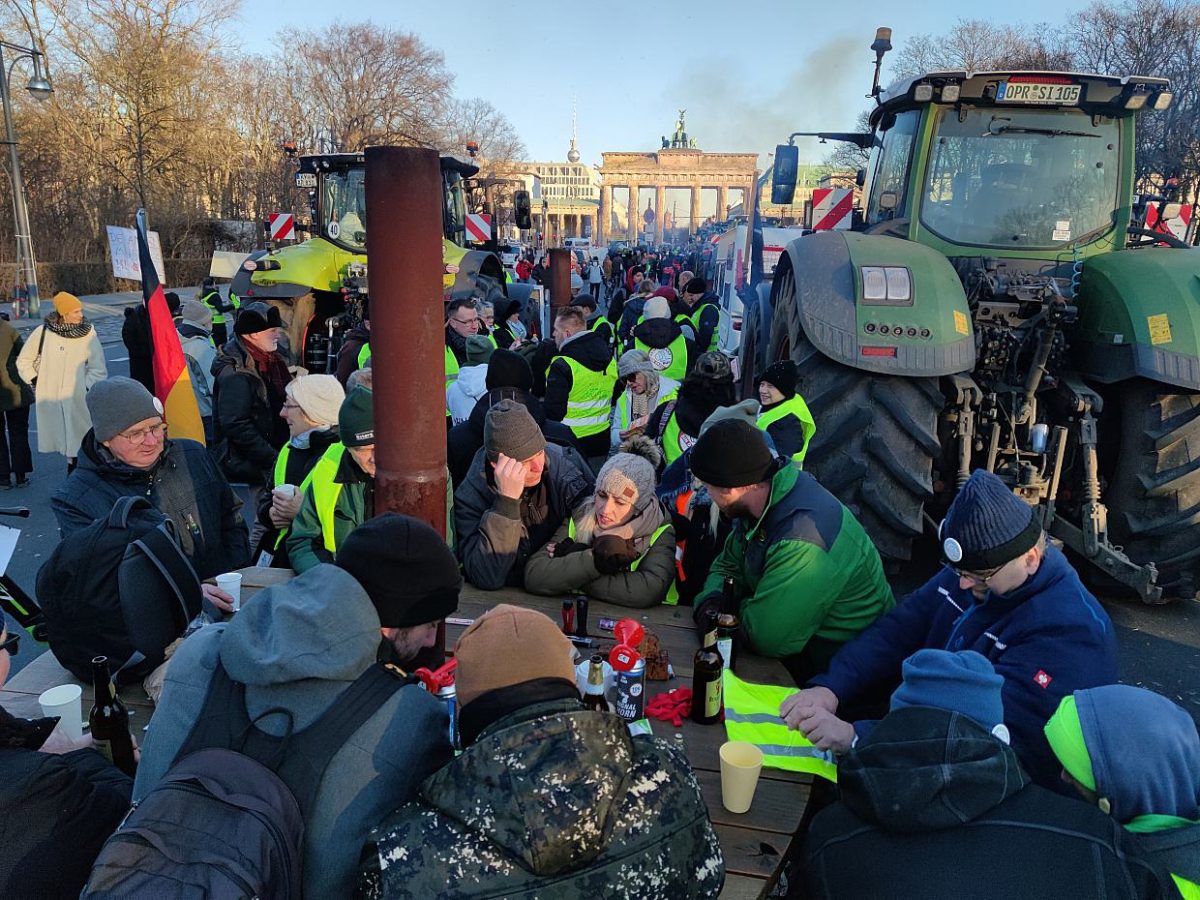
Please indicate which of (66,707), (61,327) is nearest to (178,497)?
(66,707)

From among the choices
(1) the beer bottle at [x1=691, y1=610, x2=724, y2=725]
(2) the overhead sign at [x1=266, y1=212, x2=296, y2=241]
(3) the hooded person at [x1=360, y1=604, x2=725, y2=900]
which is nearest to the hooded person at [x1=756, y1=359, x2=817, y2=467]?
(1) the beer bottle at [x1=691, y1=610, x2=724, y2=725]

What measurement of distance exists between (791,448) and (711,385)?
3.27 feet

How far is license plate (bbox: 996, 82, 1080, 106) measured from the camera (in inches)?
186

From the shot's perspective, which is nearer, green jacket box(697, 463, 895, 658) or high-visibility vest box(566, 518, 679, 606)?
green jacket box(697, 463, 895, 658)

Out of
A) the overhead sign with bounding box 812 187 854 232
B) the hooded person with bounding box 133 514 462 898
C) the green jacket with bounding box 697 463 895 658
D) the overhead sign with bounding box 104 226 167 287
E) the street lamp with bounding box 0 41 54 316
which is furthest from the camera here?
the street lamp with bounding box 0 41 54 316

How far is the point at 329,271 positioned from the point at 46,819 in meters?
9.19

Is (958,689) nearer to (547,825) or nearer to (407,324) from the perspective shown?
(547,825)

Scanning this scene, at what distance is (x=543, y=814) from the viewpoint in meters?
1.34

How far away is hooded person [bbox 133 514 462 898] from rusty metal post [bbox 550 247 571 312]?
8753mm

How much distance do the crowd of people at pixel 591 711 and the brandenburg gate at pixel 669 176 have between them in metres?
80.6

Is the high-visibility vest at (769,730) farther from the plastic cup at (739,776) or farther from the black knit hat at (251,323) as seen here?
the black knit hat at (251,323)

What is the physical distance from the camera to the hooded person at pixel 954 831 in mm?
1493

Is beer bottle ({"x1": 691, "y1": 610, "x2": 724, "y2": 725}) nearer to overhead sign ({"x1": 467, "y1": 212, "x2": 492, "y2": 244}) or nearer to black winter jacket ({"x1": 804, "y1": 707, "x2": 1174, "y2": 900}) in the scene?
black winter jacket ({"x1": 804, "y1": 707, "x2": 1174, "y2": 900})

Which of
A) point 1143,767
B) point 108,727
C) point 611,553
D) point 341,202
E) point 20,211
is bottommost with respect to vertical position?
point 108,727
